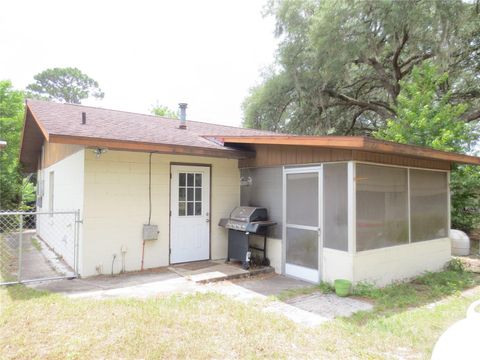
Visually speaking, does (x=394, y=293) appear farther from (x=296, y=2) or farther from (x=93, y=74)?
(x=93, y=74)

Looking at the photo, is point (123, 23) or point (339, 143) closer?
point (339, 143)

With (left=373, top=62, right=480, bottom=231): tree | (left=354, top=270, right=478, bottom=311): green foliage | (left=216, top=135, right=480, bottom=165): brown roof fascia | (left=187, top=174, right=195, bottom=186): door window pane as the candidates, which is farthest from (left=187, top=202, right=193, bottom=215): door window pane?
(left=373, top=62, right=480, bottom=231): tree

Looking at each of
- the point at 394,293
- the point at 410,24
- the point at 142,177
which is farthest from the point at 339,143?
the point at 410,24

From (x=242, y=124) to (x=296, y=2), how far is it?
19.4ft

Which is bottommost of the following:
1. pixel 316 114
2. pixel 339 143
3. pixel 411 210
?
pixel 411 210

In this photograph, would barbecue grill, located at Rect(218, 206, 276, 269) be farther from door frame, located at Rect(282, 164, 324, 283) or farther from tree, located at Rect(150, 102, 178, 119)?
tree, located at Rect(150, 102, 178, 119)

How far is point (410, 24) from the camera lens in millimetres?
10125

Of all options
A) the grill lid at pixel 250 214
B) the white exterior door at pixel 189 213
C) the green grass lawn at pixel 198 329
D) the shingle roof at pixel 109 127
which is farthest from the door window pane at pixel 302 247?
the shingle roof at pixel 109 127

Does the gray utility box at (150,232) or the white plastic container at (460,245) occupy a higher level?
the gray utility box at (150,232)

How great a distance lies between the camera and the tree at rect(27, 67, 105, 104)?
2917 cm

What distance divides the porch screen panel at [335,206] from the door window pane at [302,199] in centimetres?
22

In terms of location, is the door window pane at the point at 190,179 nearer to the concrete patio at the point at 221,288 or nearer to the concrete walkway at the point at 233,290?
the concrete patio at the point at 221,288

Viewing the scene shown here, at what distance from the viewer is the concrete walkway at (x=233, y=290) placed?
14.2ft

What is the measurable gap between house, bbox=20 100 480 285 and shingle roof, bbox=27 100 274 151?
0.13 ft
